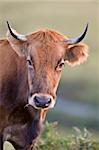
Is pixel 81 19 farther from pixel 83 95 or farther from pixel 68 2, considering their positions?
pixel 68 2

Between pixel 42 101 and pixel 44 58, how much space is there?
0.53 metres

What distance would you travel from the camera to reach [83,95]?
63.0 ft

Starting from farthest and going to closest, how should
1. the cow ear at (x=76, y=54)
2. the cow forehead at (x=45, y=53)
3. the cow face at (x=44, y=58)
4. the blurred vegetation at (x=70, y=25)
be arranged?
1. the blurred vegetation at (x=70, y=25)
2. the cow ear at (x=76, y=54)
3. the cow forehead at (x=45, y=53)
4. the cow face at (x=44, y=58)

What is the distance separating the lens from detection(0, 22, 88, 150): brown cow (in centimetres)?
911

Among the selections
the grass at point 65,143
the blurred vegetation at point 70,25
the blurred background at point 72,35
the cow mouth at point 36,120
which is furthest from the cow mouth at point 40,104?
the blurred vegetation at point 70,25

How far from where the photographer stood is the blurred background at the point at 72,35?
16.9 m

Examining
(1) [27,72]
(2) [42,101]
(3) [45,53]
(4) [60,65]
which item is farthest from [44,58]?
(2) [42,101]

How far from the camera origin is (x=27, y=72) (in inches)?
370

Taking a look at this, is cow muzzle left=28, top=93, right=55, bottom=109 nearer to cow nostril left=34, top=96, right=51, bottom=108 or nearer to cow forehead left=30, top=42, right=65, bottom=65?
cow nostril left=34, top=96, right=51, bottom=108

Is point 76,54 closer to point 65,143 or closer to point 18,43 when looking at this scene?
point 18,43

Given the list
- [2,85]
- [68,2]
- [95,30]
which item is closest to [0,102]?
[2,85]

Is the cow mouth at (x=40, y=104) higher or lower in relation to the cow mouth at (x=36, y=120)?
higher

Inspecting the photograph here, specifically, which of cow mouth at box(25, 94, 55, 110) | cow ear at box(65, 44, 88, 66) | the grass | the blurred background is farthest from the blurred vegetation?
cow mouth at box(25, 94, 55, 110)

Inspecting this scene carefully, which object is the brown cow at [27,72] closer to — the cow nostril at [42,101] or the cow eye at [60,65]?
the cow eye at [60,65]
